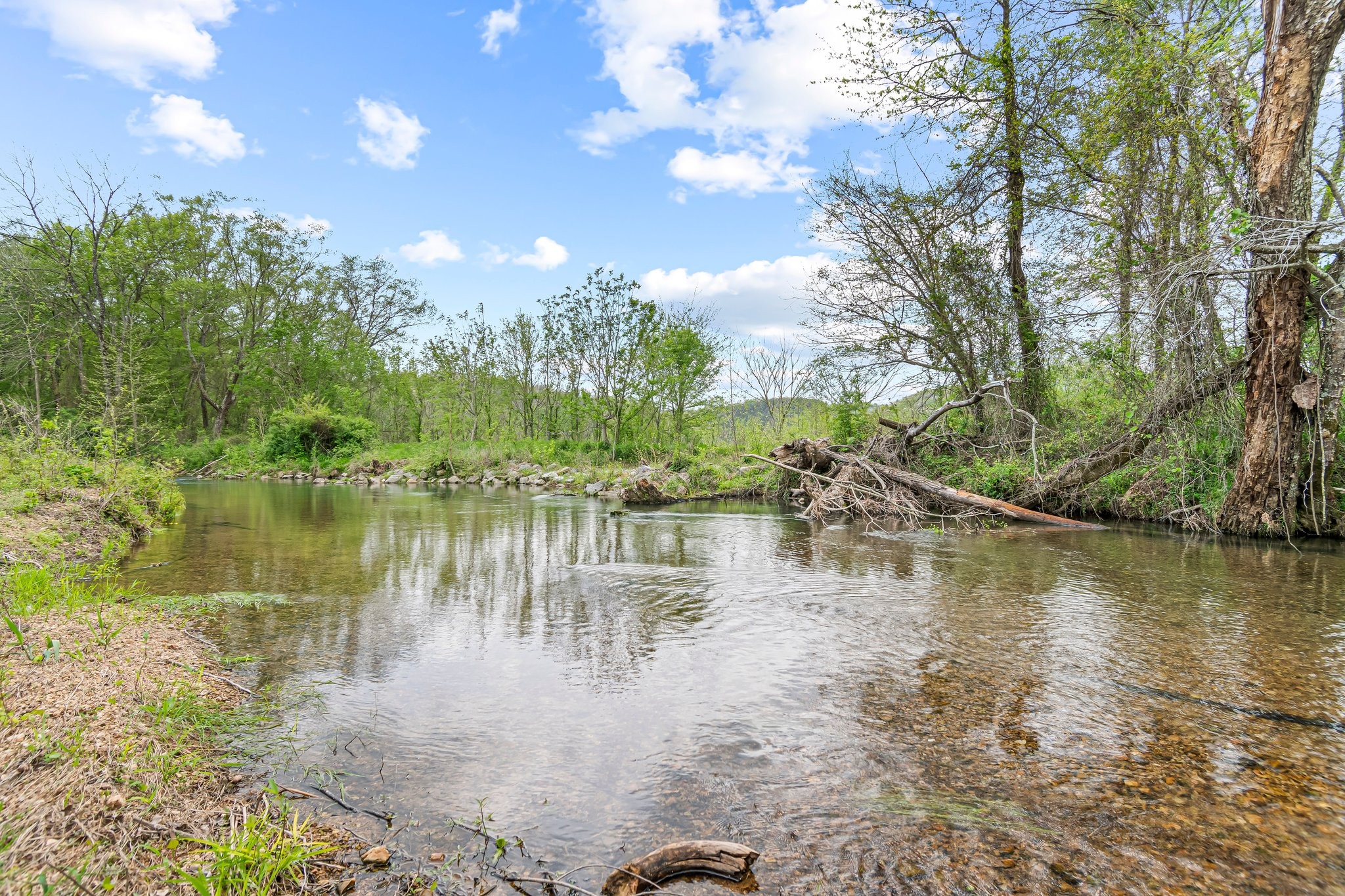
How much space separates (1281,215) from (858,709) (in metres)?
8.14

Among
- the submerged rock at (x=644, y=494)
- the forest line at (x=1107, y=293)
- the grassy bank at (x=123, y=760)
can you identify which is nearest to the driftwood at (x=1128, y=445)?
the forest line at (x=1107, y=293)

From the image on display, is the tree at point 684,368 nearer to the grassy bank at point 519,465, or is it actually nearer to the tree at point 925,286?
the grassy bank at point 519,465

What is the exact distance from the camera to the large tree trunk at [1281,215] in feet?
23.0

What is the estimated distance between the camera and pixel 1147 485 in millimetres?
10133

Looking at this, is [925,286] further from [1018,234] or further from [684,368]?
[684,368]

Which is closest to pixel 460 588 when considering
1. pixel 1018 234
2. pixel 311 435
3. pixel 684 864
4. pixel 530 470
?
pixel 684 864

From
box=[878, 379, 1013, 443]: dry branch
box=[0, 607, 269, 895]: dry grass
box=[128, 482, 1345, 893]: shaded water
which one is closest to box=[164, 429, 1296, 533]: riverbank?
box=[878, 379, 1013, 443]: dry branch

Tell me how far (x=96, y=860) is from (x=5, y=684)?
4.86 feet

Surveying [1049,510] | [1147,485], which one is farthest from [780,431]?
[1147,485]

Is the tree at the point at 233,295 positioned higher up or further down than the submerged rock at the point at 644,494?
higher up

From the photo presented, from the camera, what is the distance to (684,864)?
6.41ft

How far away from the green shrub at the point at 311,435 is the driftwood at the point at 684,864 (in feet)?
108

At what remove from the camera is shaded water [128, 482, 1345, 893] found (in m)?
2.11

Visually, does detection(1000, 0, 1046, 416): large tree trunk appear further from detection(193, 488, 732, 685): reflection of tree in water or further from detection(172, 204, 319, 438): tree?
detection(172, 204, 319, 438): tree
